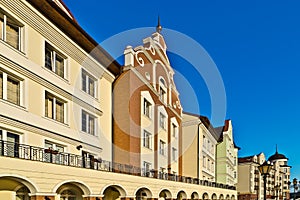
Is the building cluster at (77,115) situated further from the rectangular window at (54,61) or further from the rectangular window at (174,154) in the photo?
the rectangular window at (174,154)

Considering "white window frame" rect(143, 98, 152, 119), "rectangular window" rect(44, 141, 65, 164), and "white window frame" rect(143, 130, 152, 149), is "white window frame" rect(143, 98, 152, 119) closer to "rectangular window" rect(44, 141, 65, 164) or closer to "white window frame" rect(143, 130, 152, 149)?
"white window frame" rect(143, 130, 152, 149)

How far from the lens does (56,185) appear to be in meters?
10.7

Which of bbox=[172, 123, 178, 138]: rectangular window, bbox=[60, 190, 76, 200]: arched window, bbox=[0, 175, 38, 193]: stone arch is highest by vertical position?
bbox=[172, 123, 178, 138]: rectangular window

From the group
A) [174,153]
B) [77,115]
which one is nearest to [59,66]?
[77,115]

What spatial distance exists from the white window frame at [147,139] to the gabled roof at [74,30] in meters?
4.85

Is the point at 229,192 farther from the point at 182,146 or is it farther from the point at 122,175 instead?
the point at 122,175

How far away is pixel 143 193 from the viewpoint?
1909 cm

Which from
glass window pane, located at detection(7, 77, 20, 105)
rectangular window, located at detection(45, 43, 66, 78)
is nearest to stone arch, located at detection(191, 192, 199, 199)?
rectangular window, located at detection(45, 43, 66, 78)

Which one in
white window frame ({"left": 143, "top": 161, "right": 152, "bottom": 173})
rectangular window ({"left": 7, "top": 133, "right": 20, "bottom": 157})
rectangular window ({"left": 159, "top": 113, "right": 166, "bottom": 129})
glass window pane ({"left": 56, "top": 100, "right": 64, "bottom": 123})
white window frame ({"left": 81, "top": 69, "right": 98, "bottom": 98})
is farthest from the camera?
rectangular window ({"left": 159, "top": 113, "right": 166, "bottom": 129})

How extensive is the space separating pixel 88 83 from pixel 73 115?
273cm

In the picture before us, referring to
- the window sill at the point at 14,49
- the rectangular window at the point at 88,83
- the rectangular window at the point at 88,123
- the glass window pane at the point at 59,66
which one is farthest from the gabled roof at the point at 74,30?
the rectangular window at the point at 88,123

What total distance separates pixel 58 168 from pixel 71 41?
24.7ft

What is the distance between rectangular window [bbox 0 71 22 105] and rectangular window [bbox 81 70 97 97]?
508 cm

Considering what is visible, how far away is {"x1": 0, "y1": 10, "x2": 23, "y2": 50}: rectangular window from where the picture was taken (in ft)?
38.3
